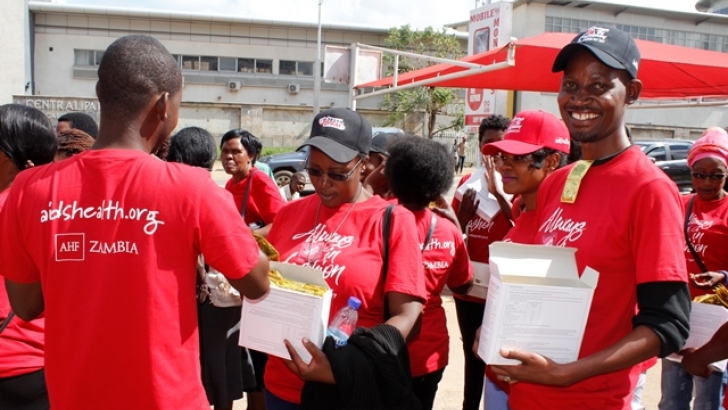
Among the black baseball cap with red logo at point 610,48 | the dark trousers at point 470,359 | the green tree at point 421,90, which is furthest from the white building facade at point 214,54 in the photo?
the black baseball cap with red logo at point 610,48

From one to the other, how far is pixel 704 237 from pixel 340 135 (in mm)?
2523

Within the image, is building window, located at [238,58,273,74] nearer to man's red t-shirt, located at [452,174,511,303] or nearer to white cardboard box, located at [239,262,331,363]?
man's red t-shirt, located at [452,174,511,303]

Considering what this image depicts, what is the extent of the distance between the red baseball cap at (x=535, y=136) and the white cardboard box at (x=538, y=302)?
110 centimetres

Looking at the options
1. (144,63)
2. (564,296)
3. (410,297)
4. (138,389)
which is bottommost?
(138,389)

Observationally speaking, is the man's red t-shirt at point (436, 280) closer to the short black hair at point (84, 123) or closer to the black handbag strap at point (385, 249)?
the black handbag strap at point (385, 249)

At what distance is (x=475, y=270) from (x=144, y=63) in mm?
2276

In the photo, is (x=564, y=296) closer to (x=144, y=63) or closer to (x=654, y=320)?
(x=654, y=320)

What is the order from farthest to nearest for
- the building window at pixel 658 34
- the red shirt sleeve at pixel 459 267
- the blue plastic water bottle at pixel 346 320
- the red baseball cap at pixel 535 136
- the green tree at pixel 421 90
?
the green tree at pixel 421 90
the building window at pixel 658 34
the red shirt sleeve at pixel 459 267
the red baseball cap at pixel 535 136
the blue plastic water bottle at pixel 346 320

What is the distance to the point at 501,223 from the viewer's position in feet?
12.8

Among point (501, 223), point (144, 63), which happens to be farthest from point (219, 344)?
point (144, 63)

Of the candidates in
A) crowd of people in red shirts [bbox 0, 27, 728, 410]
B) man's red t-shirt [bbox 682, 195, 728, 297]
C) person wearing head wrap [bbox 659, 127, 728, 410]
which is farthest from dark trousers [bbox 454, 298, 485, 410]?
crowd of people in red shirts [bbox 0, 27, 728, 410]

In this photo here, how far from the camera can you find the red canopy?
681 centimetres

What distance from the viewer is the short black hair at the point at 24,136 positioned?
2525mm

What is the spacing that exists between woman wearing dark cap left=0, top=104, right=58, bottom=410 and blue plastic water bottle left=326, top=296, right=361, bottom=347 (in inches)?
46.3
